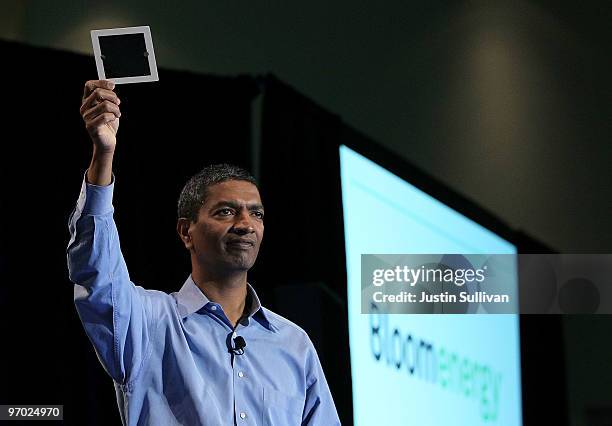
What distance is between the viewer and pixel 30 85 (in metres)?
3.01

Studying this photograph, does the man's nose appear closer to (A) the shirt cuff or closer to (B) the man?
(B) the man

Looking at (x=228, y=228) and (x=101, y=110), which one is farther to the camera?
(x=228, y=228)

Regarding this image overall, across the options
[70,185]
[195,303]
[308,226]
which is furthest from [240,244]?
[70,185]

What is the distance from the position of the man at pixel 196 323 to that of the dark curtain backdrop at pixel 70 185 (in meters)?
0.49

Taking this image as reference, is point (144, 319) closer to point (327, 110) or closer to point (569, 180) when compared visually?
point (327, 110)

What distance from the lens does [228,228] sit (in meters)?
2.32

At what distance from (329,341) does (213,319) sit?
A: 28.7 inches

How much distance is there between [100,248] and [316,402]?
710mm

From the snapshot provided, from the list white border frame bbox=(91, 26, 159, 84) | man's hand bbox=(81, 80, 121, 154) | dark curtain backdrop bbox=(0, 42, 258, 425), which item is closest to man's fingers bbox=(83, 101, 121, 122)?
man's hand bbox=(81, 80, 121, 154)

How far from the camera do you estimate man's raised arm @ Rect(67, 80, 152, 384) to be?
193 cm

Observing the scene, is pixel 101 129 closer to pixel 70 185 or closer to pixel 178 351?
pixel 178 351

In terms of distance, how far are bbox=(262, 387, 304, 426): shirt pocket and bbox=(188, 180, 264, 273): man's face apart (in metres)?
0.32

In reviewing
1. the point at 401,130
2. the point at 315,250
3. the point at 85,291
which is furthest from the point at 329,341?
the point at 85,291

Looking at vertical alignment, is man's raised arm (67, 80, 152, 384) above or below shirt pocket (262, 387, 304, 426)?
above
